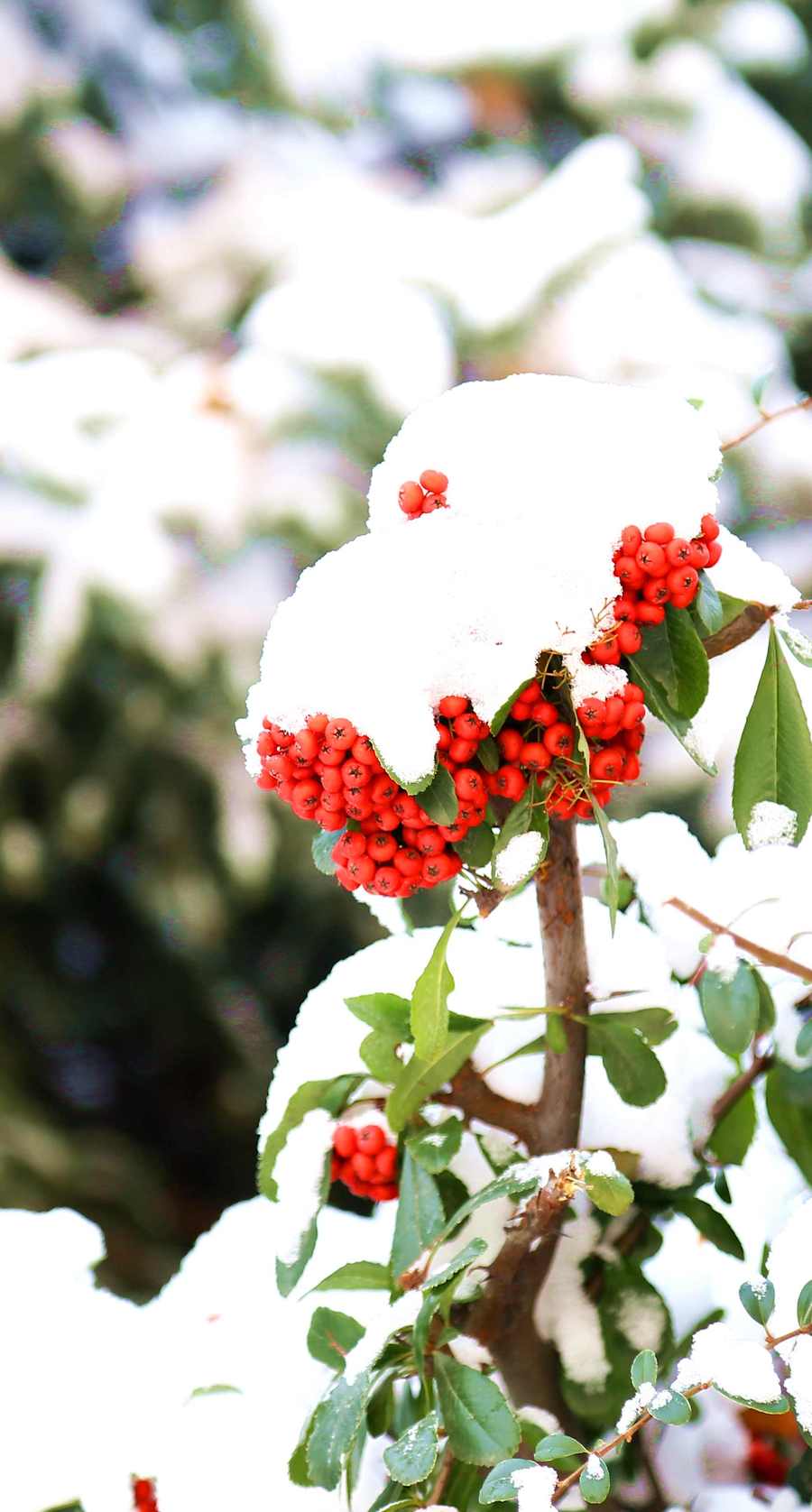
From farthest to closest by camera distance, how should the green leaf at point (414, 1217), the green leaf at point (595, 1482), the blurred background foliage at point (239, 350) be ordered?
the blurred background foliage at point (239, 350) < the green leaf at point (414, 1217) < the green leaf at point (595, 1482)

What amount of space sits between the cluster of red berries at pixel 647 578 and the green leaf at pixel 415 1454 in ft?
0.87

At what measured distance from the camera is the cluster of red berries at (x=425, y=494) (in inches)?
18.2

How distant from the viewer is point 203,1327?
0.68 m

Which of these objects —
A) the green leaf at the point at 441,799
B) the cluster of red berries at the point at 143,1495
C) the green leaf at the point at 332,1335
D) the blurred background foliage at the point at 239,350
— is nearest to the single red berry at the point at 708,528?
the green leaf at the point at 441,799

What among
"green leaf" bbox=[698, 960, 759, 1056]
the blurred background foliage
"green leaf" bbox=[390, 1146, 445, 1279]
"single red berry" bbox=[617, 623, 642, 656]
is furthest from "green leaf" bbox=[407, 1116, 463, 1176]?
the blurred background foliage

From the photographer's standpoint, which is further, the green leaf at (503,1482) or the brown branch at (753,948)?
the brown branch at (753,948)

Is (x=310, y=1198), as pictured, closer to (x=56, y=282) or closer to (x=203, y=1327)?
(x=203, y=1327)

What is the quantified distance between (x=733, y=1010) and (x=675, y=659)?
0.52ft

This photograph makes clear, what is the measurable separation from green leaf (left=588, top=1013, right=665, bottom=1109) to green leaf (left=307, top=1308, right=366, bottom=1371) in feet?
0.50

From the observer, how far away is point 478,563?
0.45 m

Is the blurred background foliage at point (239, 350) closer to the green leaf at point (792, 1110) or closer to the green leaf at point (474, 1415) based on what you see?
the green leaf at point (792, 1110)

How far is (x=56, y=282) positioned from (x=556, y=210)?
0.59 meters

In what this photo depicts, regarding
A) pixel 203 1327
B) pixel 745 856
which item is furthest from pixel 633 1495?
pixel 745 856

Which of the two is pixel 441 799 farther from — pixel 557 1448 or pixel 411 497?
pixel 557 1448
